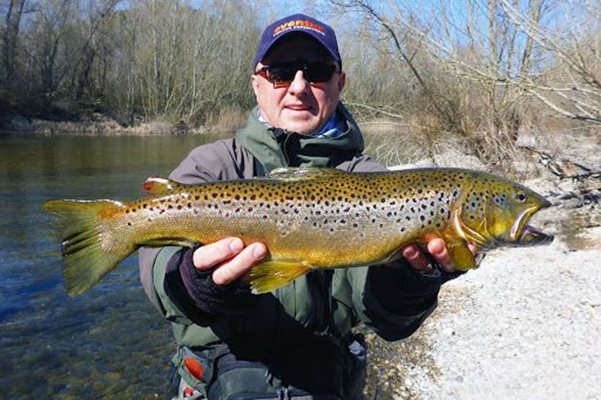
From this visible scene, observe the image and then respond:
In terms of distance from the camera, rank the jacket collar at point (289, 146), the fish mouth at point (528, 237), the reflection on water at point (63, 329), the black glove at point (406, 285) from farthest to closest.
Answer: the reflection on water at point (63, 329) < the jacket collar at point (289, 146) < the fish mouth at point (528, 237) < the black glove at point (406, 285)

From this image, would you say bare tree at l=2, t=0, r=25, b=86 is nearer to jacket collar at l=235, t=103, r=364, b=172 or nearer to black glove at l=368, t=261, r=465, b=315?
jacket collar at l=235, t=103, r=364, b=172

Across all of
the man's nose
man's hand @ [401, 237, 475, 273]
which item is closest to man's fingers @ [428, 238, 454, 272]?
man's hand @ [401, 237, 475, 273]

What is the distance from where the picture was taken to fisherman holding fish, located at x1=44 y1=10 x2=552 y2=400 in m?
2.58

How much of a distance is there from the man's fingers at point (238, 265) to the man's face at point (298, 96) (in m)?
1.02

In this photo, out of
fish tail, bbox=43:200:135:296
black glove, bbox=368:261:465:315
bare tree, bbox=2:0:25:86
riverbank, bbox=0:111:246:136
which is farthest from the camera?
bare tree, bbox=2:0:25:86

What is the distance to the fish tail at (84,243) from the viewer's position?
8.40 ft

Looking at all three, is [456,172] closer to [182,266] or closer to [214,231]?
[214,231]

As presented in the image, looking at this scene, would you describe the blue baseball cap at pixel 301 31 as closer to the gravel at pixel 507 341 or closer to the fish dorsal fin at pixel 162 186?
the fish dorsal fin at pixel 162 186

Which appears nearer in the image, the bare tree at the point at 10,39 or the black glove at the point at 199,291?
the black glove at the point at 199,291

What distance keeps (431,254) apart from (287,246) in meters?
0.64

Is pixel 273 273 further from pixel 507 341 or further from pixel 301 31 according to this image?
pixel 507 341

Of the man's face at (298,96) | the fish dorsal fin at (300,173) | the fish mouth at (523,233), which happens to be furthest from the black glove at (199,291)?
the fish mouth at (523,233)

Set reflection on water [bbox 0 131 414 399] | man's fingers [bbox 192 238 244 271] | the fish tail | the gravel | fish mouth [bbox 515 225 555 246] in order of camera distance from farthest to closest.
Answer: reflection on water [bbox 0 131 414 399]
the gravel
fish mouth [bbox 515 225 555 246]
the fish tail
man's fingers [bbox 192 238 244 271]

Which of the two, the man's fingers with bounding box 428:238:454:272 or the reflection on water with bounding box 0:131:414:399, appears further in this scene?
the reflection on water with bounding box 0:131:414:399
